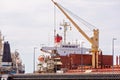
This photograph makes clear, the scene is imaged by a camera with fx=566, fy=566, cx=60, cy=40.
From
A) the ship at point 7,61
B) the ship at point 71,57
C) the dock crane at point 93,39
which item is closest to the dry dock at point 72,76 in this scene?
the ship at point 71,57

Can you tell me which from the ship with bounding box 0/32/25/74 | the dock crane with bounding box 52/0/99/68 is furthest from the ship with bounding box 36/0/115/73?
the ship with bounding box 0/32/25/74

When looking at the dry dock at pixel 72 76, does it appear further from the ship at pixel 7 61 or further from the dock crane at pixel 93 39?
the ship at pixel 7 61

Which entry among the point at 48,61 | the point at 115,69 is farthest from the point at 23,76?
the point at 48,61

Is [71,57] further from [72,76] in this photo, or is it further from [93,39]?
[72,76]

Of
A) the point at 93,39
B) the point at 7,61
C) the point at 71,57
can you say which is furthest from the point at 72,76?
the point at 7,61

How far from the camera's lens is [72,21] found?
94.6 metres

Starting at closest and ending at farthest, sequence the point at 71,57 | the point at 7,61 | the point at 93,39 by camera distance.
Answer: the point at 71,57 < the point at 93,39 < the point at 7,61

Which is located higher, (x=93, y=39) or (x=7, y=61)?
(x=93, y=39)

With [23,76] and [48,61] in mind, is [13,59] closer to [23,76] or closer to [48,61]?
[48,61]

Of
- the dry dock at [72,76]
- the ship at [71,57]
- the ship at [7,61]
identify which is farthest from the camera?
the ship at [7,61]

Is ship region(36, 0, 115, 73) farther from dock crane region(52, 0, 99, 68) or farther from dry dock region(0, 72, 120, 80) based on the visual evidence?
dry dock region(0, 72, 120, 80)

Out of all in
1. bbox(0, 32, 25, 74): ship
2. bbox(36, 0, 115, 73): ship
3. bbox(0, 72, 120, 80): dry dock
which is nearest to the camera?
bbox(0, 72, 120, 80): dry dock

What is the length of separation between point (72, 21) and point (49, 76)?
3307 cm

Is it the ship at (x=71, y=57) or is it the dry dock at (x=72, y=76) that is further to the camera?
the ship at (x=71, y=57)
